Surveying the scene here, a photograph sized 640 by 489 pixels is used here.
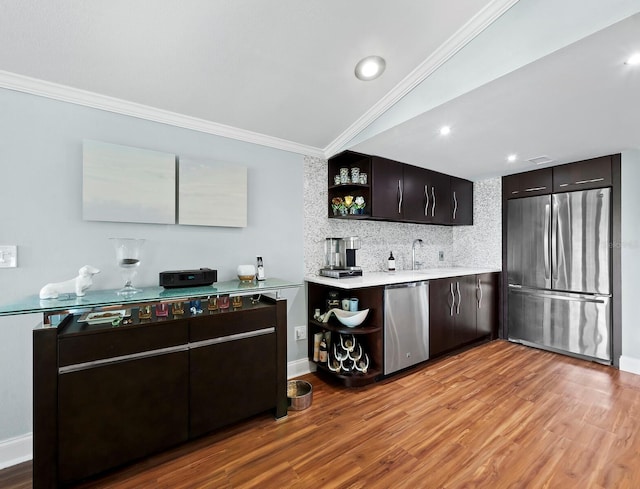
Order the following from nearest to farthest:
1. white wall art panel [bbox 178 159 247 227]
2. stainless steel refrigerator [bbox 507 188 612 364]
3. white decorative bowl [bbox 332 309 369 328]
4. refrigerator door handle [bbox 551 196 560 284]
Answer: white wall art panel [bbox 178 159 247 227] < white decorative bowl [bbox 332 309 369 328] < stainless steel refrigerator [bbox 507 188 612 364] < refrigerator door handle [bbox 551 196 560 284]

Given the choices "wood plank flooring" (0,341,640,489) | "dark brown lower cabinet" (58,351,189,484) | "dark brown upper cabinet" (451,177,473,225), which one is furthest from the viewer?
"dark brown upper cabinet" (451,177,473,225)

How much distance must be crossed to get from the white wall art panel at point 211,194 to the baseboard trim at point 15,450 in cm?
155

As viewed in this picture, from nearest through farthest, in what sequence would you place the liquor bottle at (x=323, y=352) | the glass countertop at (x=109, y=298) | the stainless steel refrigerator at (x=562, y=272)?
the glass countertop at (x=109, y=298)
the liquor bottle at (x=323, y=352)
the stainless steel refrigerator at (x=562, y=272)

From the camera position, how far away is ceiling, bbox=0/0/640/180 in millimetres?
1420

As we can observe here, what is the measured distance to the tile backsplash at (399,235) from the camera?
2869 mm

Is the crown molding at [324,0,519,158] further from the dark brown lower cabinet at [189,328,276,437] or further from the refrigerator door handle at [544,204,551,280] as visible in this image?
the refrigerator door handle at [544,204,551,280]

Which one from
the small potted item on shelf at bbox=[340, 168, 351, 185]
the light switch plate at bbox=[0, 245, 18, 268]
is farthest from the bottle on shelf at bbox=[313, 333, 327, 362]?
the light switch plate at bbox=[0, 245, 18, 268]

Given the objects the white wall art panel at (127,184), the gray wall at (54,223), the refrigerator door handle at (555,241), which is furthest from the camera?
the refrigerator door handle at (555,241)

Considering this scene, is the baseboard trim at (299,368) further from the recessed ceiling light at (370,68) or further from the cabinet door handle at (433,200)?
the recessed ceiling light at (370,68)

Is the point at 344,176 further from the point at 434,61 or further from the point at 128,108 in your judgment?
the point at 128,108

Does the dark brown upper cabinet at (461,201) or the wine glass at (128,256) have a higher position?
the dark brown upper cabinet at (461,201)

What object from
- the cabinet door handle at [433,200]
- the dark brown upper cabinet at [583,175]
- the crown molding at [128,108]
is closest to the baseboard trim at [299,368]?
the crown molding at [128,108]

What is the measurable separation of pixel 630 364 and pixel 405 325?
2.23 m

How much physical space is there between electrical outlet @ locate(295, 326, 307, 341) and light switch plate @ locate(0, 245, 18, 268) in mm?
2020
